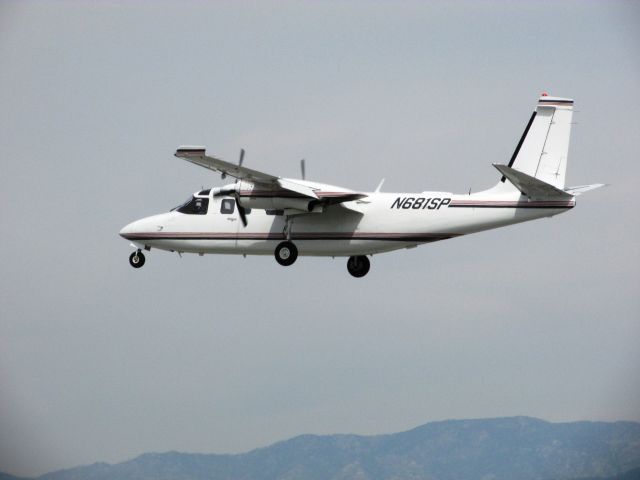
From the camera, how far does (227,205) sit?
41.1 meters

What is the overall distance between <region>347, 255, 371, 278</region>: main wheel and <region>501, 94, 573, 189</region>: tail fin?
6.38 metres

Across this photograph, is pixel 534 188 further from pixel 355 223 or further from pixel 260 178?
pixel 260 178

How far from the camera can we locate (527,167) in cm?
3841

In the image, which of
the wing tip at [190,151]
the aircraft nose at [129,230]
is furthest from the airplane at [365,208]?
the aircraft nose at [129,230]

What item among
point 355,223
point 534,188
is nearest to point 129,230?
point 355,223

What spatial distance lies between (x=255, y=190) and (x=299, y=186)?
5.05 ft

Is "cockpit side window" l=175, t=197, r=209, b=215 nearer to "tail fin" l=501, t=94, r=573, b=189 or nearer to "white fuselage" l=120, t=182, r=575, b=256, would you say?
"white fuselage" l=120, t=182, r=575, b=256

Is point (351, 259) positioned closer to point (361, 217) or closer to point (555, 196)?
point (361, 217)

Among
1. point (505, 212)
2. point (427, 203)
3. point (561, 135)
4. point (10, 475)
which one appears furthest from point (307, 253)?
point (10, 475)

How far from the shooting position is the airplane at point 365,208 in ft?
123

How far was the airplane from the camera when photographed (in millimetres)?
37562

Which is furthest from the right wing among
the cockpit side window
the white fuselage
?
the cockpit side window

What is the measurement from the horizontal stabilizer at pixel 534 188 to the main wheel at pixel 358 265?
282 inches

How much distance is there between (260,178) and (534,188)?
30.3 ft
